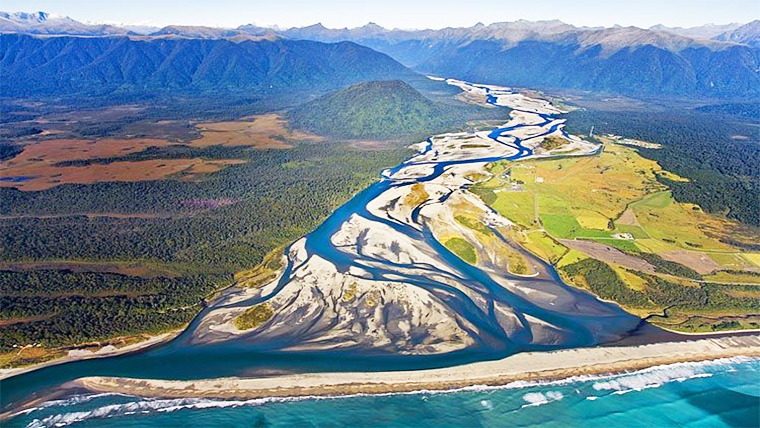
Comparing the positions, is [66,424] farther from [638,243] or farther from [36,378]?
[638,243]

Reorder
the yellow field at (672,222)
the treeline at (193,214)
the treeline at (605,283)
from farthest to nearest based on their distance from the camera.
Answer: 1. the yellow field at (672,222)
2. the treeline at (193,214)
3. the treeline at (605,283)

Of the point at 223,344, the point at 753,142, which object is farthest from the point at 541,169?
the point at 223,344

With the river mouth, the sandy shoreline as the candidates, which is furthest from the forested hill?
the sandy shoreline

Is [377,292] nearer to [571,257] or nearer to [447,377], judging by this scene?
[447,377]

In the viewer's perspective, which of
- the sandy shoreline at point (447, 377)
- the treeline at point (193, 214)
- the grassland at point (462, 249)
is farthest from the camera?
the grassland at point (462, 249)

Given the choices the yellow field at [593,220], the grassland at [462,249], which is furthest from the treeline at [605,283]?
the yellow field at [593,220]

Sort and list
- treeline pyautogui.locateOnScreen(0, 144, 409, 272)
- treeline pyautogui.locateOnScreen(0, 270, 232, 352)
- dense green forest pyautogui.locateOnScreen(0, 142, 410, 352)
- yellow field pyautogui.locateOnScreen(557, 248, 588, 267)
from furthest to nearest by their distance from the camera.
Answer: treeline pyautogui.locateOnScreen(0, 144, 409, 272) → yellow field pyautogui.locateOnScreen(557, 248, 588, 267) → dense green forest pyautogui.locateOnScreen(0, 142, 410, 352) → treeline pyautogui.locateOnScreen(0, 270, 232, 352)

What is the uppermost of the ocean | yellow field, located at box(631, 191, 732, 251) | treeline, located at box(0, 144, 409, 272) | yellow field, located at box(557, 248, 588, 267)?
treeline, located at box(0, 144, 409, 272)

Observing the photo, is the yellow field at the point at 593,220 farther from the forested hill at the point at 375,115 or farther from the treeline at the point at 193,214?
the forested hill at the point at 375,115

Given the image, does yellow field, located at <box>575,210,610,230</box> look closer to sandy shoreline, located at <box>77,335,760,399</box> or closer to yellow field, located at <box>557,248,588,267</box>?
yellow field, located at <box>557,248,588,267</box>
